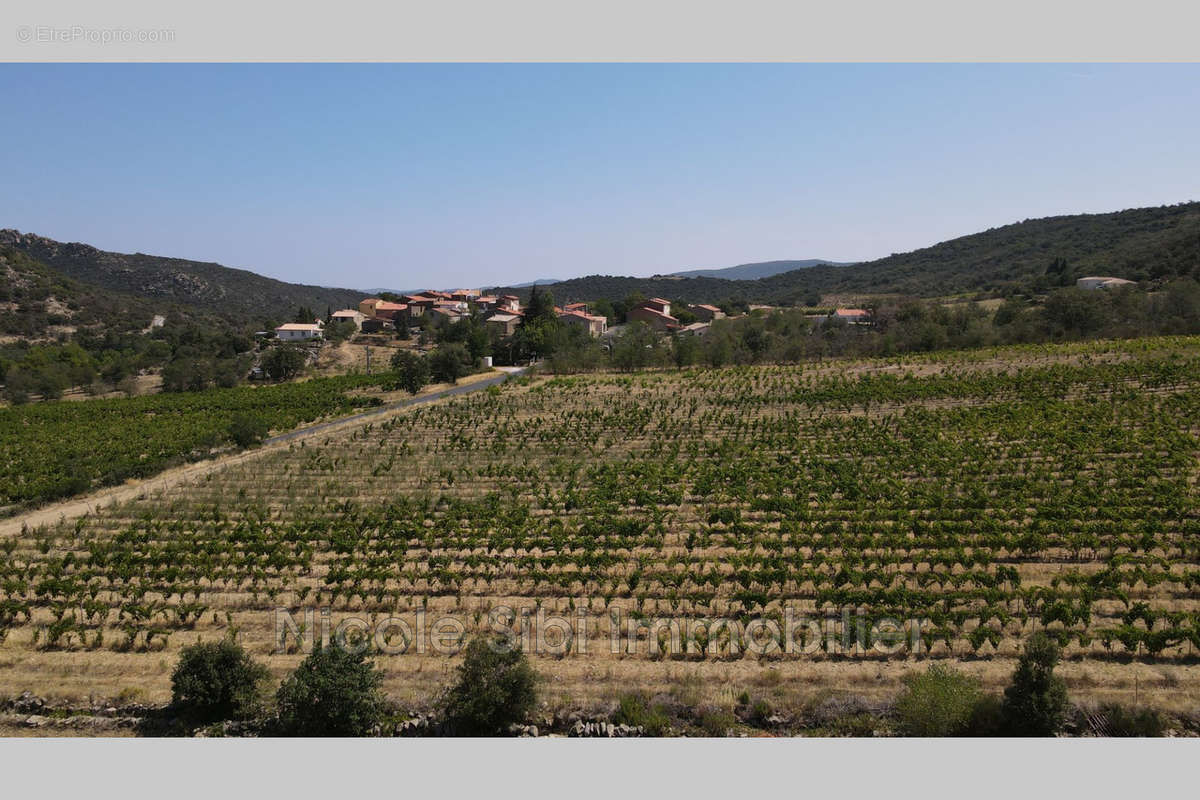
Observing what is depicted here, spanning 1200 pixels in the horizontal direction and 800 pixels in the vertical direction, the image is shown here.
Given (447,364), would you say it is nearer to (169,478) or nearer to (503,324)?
(503,324)

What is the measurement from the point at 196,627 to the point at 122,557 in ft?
19.2

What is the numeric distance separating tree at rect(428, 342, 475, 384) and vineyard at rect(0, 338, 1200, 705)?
88.0 ft

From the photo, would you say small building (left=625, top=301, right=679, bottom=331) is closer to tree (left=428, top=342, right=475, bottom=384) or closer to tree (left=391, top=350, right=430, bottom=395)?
tree (left=428, top=342, right=475, bottom=384)

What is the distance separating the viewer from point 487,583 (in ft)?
58.0

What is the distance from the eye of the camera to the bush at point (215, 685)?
1233 cm

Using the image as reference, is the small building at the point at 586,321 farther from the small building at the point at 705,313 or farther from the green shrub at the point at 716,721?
the green shrub at the point at 716,721

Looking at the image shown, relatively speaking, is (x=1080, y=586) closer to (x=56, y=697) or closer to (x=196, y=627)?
(x=196, y=627)

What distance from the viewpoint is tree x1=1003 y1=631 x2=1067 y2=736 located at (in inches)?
424

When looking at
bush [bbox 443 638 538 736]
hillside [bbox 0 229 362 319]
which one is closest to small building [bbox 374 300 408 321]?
hillside [bbox 0 229 362 319]

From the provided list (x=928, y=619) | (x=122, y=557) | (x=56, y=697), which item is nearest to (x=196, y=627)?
(x=56, y=697)

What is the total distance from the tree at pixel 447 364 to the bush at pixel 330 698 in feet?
169

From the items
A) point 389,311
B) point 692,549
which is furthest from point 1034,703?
point 389,311

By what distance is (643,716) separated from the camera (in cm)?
1190

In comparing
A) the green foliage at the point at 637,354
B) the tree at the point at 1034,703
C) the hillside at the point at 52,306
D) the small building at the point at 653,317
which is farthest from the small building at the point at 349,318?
the tree at the point at 1034,703
